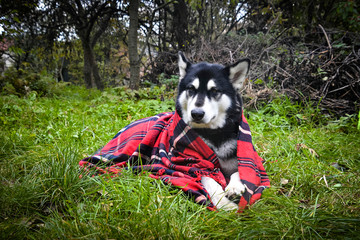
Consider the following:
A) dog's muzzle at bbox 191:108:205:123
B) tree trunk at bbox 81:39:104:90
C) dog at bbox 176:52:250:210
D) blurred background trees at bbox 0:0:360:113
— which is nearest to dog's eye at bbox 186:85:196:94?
dog at bbox 176:52:250:210

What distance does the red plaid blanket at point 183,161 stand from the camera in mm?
1762

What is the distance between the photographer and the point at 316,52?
405 centimetres

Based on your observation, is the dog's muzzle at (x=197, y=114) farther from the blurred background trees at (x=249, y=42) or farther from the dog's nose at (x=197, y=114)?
the blurred background trees at (x=249, y=42)

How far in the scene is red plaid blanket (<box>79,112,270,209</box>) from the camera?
5.78ft

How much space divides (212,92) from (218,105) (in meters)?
0.13

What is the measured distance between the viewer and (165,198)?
153 cm

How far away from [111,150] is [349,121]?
3731 mm

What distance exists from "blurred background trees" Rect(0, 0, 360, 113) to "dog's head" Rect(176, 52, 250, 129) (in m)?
2.31

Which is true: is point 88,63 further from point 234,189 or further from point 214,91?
point 234,189

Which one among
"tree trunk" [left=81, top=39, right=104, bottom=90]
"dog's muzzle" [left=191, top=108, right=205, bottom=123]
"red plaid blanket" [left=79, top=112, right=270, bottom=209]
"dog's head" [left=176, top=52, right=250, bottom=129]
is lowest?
"red plaid blanket" [left=79, top=112, right=270, bottom=209]

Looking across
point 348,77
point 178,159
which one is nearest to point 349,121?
point 348,77

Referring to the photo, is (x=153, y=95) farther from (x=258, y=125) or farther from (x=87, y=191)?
(x=87, y=191)

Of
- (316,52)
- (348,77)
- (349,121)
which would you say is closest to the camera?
(349,121)

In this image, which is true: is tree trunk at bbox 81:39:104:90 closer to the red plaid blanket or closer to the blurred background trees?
the blurred background trees
